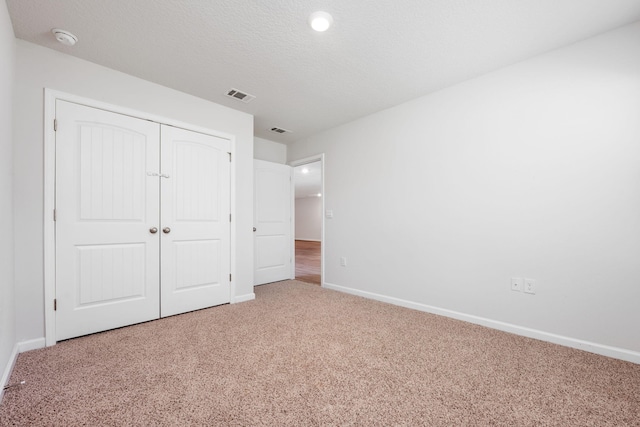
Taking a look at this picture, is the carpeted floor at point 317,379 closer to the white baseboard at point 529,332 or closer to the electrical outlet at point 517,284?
the white baseboard at point 529,332

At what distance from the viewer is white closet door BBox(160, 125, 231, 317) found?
2812 millimetres

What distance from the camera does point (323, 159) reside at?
164 inches

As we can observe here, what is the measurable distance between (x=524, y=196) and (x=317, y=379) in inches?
91.1

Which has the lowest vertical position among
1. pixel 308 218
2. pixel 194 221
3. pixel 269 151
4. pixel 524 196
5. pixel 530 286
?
pixel 530 286

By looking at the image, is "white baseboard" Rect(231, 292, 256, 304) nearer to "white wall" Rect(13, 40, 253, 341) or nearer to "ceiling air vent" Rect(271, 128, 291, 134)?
"white wall" Rect(13, 40, 253, 341)

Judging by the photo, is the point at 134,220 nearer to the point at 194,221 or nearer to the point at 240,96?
the point at 194,221

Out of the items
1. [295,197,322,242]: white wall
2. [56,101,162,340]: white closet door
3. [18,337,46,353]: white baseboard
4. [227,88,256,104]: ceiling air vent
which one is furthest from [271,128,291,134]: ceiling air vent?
[295,197,322,242]: white wall

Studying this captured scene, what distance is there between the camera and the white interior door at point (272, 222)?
13.9 ft

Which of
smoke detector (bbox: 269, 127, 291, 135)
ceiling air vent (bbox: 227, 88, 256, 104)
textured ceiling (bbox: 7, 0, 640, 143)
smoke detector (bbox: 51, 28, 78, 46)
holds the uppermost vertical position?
textured ceiling (bbox: 7, 0, 640, 143)

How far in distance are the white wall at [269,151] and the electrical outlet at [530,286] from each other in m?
3.80

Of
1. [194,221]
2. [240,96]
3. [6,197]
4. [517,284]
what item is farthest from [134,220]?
[517,284]

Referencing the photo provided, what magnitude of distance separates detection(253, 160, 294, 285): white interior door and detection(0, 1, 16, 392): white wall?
2.60m

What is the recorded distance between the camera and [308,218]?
44.8ft

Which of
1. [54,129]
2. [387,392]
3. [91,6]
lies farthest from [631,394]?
[54,129]
